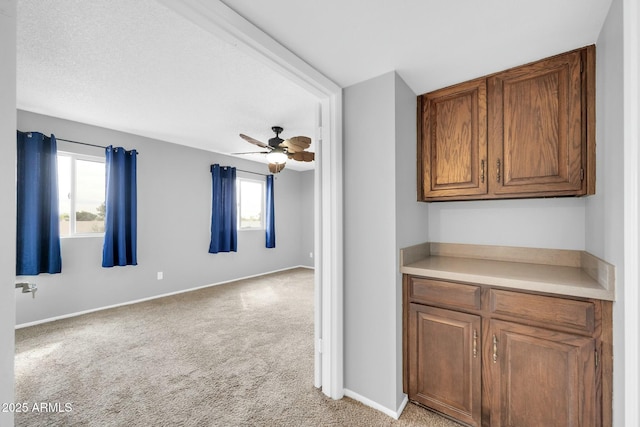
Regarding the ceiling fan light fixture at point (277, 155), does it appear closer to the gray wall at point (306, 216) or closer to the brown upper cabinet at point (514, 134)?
the brown upper cabinet at point (514, 134)

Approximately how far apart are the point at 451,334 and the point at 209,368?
1.86m

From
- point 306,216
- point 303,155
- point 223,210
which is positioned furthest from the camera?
point 306,216

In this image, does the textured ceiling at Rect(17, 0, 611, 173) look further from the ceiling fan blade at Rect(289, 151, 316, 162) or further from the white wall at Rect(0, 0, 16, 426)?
the white wall at Rect(0, 0, 16, 426)

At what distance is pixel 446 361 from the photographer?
1.62 metres

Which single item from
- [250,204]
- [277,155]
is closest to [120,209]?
[277,155]

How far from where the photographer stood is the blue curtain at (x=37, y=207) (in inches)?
113

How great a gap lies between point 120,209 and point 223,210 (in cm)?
154

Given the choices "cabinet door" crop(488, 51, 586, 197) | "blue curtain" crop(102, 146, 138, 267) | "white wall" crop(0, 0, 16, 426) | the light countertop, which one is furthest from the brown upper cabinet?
"blue curtain" crop(102, 146, 138, 267)

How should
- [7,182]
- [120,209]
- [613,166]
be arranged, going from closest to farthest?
[7,182] → [613,166] → [120,209]

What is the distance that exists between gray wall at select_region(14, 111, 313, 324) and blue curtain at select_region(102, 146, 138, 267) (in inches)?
7.0

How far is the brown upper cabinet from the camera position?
59.2 inches

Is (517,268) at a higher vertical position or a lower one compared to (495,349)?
higher

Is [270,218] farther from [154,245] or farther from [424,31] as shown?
[424,31]

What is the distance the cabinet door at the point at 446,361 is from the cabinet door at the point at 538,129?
2.91ft
